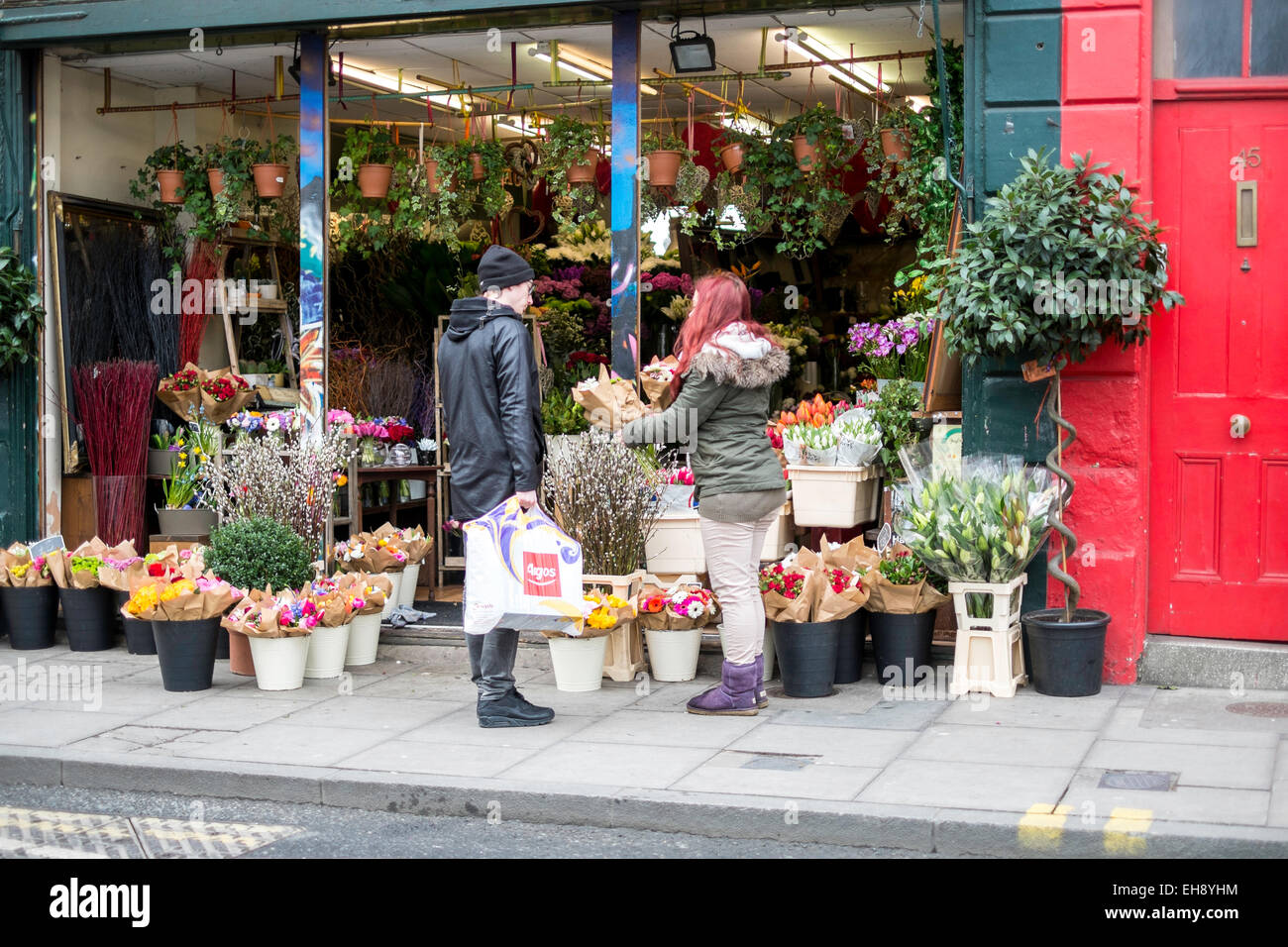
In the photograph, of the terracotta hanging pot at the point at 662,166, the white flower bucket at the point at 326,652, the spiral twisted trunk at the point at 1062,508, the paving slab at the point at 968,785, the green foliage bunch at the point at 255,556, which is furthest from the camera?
the terracotta hanging pot at the point at 662,166

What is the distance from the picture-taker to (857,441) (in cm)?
817

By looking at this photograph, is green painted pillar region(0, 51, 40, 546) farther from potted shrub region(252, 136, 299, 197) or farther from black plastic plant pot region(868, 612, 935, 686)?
black plastic plant pot region(868, 612, 935, 686)

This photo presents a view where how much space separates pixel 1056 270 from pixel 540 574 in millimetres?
2794

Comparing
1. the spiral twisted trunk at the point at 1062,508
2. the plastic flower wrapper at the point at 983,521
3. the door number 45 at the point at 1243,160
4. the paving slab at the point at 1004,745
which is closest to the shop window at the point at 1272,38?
the door number 45 at the point at 1243,160

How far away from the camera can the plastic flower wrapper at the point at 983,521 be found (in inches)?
273

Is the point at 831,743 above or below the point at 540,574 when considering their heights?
below

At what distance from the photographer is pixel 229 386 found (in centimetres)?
970

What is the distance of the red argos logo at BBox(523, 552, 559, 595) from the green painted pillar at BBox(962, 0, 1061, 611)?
2.50 m

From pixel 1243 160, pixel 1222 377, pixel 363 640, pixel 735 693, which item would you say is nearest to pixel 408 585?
pixel 363 640

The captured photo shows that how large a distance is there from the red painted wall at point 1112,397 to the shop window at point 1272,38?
0.56 meters

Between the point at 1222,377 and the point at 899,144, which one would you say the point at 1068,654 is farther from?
the point at 899,144

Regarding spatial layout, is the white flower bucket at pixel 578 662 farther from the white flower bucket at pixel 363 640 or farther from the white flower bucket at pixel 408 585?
the white flower bucket at pixel 408 585
